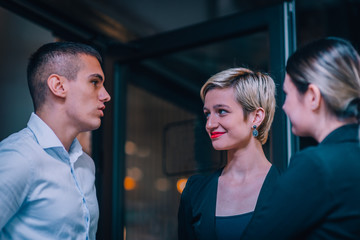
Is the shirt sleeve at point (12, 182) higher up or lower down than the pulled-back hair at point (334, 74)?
lower down

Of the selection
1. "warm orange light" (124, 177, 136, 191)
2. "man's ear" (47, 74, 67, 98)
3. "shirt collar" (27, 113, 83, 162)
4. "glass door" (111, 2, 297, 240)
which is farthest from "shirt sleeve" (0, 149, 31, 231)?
"warm orange light" (124, 177, 136, 191)

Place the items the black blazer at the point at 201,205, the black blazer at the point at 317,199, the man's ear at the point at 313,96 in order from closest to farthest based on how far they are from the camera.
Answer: the black blazer at the point at 317,199
the man's ear at the point at 313,96
the black blazer at the point at 201,205

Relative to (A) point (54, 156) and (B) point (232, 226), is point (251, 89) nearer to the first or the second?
(B) point (232, 226)

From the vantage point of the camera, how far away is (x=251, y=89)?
188 cm

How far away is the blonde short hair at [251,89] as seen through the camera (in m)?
1.87

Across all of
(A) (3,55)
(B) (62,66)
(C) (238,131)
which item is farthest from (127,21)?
(C) (238,131)

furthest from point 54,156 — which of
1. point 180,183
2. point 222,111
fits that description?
point 180,183

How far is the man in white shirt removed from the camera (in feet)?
4.79

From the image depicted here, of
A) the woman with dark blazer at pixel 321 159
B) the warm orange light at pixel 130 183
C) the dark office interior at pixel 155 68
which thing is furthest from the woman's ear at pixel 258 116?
the warm orange light at pixel 130 183

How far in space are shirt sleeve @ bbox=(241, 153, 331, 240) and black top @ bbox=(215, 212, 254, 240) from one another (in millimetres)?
458

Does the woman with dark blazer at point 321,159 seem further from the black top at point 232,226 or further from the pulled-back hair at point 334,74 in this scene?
the black top at point 232,226

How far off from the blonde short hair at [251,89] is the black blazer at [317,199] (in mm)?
687

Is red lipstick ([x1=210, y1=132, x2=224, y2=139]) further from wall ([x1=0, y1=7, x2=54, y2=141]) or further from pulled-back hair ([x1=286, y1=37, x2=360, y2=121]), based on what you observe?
wall ([x1=0, y1=7, x2=54, y2=141])

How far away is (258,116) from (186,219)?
556 mm
